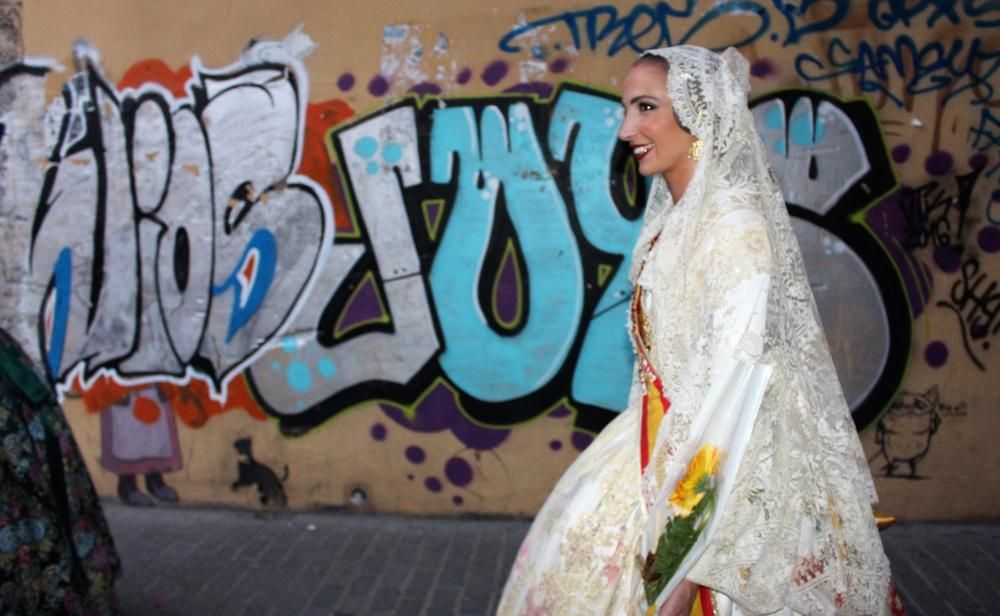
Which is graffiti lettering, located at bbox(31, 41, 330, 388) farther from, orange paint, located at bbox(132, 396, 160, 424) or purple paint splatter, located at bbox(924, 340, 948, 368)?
purple paint splatter, located at bbox(924, 340, 948, 368)

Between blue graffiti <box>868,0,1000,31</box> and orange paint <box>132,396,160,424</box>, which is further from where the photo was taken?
orange paint <box>132,396,160,424</box>

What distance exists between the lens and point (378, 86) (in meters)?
5.14

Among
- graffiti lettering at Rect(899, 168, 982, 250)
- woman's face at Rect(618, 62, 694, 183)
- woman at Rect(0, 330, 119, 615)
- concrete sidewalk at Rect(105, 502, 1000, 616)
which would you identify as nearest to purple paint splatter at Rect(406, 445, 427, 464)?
concrete sidewalk at Rect(105, 502, 1000, 616)

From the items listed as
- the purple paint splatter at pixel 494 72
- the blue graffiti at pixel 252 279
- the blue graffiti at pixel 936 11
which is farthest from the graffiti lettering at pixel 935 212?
the blue graffiti at pixel 252 279

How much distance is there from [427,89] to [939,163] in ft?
9.00

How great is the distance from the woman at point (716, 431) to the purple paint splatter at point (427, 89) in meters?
2.61

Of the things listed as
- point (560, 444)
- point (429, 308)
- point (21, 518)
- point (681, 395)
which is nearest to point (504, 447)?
point (560, 444)

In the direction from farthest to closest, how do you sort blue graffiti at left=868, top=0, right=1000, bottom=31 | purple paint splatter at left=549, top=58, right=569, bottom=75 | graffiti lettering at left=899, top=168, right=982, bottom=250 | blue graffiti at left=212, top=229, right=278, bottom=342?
blue graffiti at left=212, top=229, right=278, bottom=342
purple paint splatter at left=549, top=58, right=569, bottom=75
graffiti lettering at left=899, top=168, right=982, bottom=250
blue graffiti at left=868, top=0, right=1000, bottom=31

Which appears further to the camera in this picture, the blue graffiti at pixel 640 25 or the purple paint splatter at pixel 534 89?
the purple paint splatter at pixel 534 89

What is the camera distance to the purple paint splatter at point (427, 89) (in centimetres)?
509

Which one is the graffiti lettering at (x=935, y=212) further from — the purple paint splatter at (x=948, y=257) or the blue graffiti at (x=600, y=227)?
the blue graffiti at (x=600, y=227)

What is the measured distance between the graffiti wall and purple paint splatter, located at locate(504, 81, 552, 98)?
0.02 m

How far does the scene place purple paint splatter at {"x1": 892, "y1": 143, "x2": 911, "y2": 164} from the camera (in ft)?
15.9

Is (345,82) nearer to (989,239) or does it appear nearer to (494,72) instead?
(494,72)
